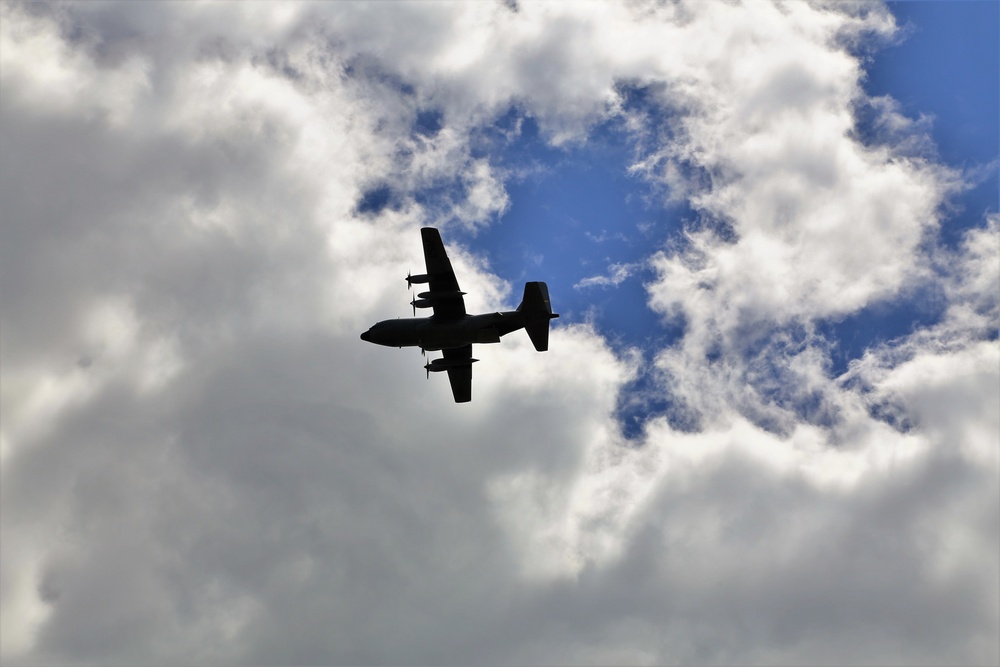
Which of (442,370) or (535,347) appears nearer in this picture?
(535,347)

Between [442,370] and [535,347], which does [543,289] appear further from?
[442,370]

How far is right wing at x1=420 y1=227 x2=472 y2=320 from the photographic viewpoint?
7050cm

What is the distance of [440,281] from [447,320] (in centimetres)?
323

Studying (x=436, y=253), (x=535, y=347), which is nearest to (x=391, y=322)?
(x=436, y=253)

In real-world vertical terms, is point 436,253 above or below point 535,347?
above

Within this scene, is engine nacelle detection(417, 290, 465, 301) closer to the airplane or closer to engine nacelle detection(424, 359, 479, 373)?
the airplane

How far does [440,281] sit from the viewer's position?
71.4 meters

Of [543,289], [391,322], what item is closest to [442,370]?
[391,322]

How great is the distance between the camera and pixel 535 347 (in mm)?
72438

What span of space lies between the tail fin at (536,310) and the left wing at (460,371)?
7.31 m

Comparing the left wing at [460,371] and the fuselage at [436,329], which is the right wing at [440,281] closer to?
the fuselage at [436,329]

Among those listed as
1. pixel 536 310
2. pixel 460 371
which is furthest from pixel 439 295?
pixel 460 371

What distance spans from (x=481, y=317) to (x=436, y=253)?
20.7ft

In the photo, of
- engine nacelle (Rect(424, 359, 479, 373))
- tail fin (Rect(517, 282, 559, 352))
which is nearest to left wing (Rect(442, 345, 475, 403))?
engine nacelle (Rect(424, 359, 479, 373))
